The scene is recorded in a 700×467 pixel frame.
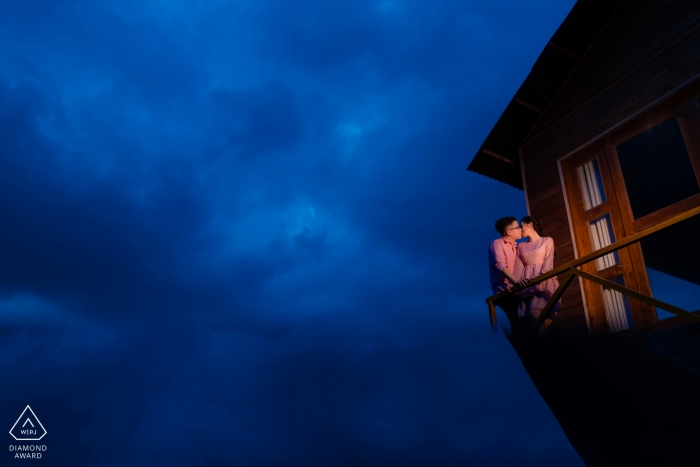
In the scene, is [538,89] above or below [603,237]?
above

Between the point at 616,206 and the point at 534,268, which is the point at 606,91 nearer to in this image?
the point at 616,206

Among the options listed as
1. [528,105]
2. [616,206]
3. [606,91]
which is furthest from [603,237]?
[528,105]

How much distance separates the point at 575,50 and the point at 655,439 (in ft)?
21.0

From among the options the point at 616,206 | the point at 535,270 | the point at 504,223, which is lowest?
the point at 535,270

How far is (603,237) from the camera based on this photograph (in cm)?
808

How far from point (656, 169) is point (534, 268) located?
248 centimetres

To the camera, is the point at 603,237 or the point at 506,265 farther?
the point at 603,237

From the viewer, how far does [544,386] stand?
7172 millimetres

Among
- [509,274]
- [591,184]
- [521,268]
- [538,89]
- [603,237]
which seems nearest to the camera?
[509,274]

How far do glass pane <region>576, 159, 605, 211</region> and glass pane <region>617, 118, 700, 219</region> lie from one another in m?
0.42

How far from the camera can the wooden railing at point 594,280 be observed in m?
5.39

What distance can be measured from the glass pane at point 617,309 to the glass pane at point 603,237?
286 mm

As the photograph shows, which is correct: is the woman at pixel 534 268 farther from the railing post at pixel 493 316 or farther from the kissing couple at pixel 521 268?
the railing post at pixel 493 316

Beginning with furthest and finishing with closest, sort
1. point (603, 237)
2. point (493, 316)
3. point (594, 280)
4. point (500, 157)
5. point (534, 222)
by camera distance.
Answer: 1. point (500, 157)
2. point (603, 237)
3. point (534, 222)
4. point (493, 316)
5. point (594, 280)
